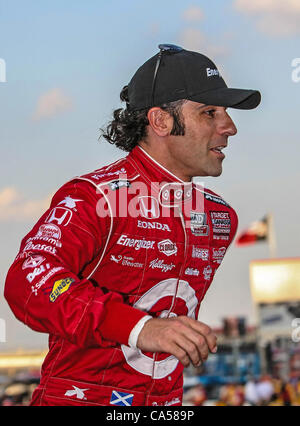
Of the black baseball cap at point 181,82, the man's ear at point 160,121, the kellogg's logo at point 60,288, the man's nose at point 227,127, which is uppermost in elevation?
the black baseball cap at point 181,82

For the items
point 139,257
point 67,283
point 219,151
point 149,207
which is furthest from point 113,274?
point 219,151

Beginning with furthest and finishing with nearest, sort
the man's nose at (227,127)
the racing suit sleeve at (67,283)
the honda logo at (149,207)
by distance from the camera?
the man's nose at (227,127) < the honda logo at (149,207) < the racing suit sleeve at (67,283)

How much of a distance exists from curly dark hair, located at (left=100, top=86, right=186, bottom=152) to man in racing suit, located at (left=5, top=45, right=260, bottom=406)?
22 millimetres

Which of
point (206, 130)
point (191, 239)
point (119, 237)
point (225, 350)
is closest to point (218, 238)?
point (191, 239)

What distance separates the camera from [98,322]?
8.37ft

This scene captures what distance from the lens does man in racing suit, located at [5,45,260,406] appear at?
8.43 ft

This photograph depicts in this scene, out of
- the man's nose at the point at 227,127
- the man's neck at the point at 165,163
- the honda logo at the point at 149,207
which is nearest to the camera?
the honda logo at the point at 149,207

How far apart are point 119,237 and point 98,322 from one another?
737 millimetres

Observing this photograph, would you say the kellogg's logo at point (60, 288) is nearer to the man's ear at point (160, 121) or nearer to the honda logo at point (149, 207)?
the honda logo at point (149, 207)

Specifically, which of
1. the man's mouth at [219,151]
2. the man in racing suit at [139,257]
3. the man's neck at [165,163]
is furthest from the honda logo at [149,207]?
the man's mouth at [219,151]

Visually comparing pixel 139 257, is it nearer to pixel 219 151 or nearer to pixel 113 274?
pixel 113 274

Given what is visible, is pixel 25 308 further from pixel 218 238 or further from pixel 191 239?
pixel 218 238

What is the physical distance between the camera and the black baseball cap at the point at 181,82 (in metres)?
3.65
